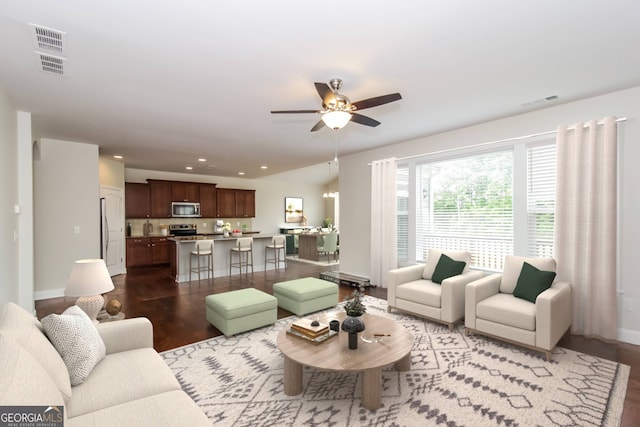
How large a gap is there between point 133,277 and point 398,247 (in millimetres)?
5853

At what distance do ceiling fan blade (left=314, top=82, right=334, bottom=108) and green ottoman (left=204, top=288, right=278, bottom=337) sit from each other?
2426mm

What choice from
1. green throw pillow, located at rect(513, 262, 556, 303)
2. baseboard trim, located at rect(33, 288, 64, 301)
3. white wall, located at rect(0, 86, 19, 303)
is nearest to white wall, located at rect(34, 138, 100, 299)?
baseboard trim, located at rect(33, 288, 64, 301)

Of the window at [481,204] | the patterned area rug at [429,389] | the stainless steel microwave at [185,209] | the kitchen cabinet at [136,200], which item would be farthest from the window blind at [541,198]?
the kitchen cabinet at [136,200]

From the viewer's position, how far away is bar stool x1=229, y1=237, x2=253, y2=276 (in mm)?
6953

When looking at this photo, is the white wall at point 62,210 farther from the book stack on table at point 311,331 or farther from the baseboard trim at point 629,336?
the baseboard trim at point 629,336

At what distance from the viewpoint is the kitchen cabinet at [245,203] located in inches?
402

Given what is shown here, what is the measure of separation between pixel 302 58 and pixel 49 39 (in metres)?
1.89

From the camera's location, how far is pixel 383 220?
5.70 m

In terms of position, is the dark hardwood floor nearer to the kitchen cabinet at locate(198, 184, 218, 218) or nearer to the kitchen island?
the kitchen island

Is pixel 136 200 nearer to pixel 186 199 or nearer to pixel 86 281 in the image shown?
pixel 186 199

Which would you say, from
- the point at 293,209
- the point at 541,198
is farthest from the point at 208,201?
the point at 541,198

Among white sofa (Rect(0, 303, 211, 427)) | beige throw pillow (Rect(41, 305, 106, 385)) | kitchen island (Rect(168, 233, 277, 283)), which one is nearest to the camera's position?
white sofa (Rect(0, 303, 211, 427))

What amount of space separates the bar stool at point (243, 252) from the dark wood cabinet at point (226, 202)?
2.89 meters

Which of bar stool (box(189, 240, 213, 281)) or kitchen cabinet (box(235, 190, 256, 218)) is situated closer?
bar stool (box(189, 240, 213, 281))
